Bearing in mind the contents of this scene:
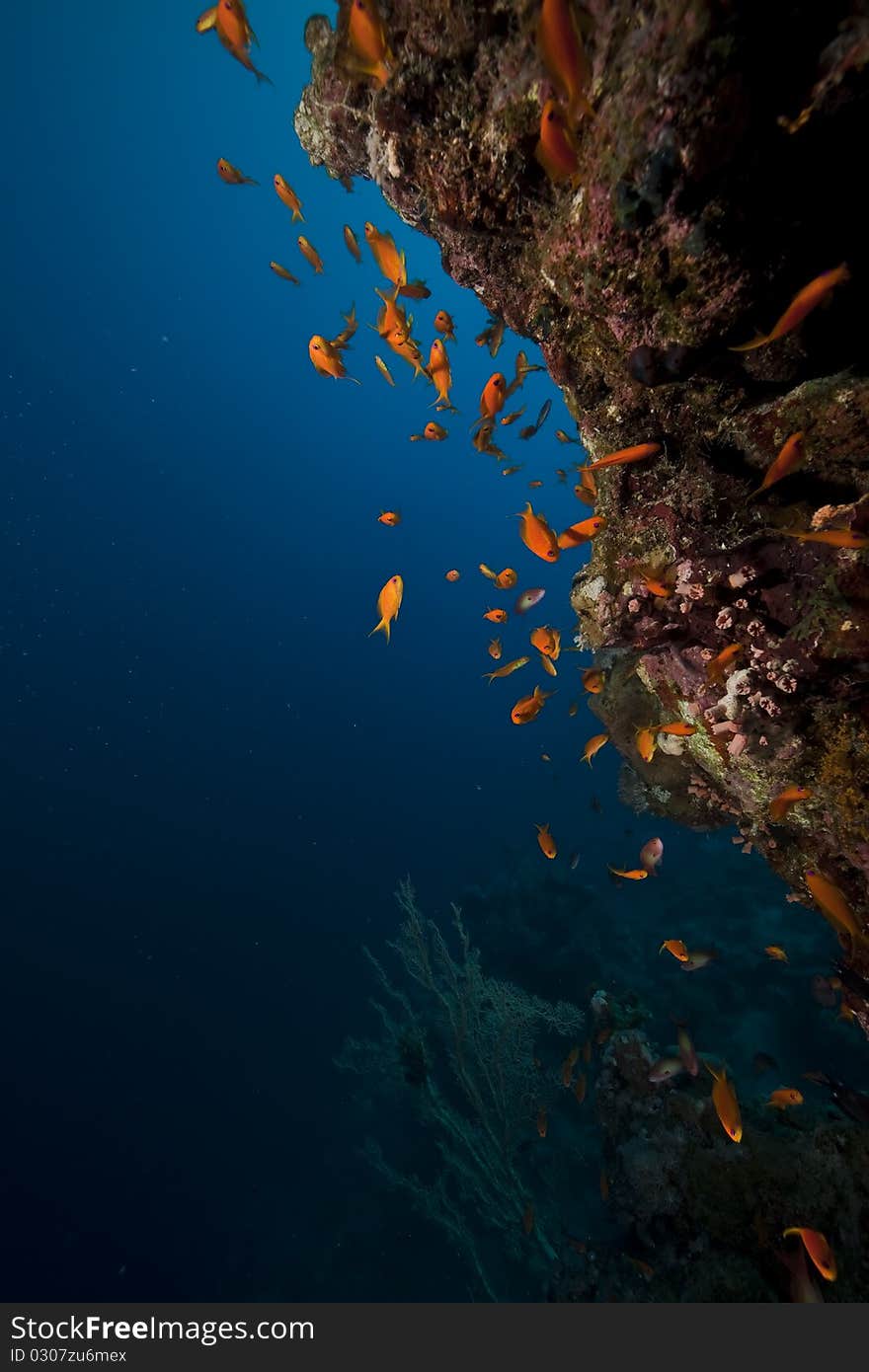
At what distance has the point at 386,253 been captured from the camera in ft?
11.6

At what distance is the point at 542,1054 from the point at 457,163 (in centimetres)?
1601

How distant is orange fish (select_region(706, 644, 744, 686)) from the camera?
10.7ft

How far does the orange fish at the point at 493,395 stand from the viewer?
12.8ft

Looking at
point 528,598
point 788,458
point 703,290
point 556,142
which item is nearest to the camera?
point 556,142

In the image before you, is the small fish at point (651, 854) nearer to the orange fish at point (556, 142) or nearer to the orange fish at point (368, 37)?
the orange fish at point (556, 142)

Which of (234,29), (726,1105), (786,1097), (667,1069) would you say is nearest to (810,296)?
(234,29)

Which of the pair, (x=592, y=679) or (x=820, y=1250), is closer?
(x=820, y=1250)

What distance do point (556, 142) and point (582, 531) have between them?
2.04 meters

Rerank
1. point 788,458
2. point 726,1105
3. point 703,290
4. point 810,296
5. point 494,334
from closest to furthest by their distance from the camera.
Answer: point 810,296
point 788,458
point 703,290
point 726,1105
point 494,334

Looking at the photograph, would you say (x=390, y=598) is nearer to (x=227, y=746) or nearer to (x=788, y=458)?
(x=788, y=458)

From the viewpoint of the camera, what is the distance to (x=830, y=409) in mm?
2959

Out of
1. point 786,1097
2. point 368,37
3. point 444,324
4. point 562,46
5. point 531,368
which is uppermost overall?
point 444,324

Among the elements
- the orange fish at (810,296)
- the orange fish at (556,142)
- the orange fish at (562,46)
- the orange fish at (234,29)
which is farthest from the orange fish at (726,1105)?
the orange fish at (234,29)

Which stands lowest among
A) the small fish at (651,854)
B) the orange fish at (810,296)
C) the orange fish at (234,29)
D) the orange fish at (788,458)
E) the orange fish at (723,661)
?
the small fish at (651,854)
